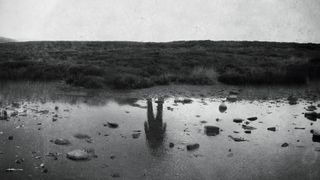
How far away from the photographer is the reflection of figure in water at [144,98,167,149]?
25.1 feet

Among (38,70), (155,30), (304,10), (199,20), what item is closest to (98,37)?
(155,30)

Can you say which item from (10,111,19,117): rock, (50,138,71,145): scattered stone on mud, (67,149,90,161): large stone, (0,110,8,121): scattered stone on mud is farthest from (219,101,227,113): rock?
(0,110,8,121): scattered stone on mud

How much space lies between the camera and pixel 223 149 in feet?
24.0

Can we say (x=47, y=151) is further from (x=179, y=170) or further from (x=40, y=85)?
(x=40, y=85)

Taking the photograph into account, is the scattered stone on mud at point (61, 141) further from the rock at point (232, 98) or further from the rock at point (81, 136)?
the rock at point (232, 98)

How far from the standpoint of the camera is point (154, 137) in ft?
26.2

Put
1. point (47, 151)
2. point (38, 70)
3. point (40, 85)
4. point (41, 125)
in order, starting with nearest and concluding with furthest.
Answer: point (47, 151), point (41, 125), point (40, 85), point (38, 70)

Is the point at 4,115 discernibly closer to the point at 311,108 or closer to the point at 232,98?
the point at 232,98

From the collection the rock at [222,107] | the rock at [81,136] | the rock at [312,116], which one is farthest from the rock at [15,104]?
the rock at [312,116]

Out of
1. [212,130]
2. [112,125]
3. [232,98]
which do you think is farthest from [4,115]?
[232,98]

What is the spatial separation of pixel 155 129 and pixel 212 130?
1371 mm

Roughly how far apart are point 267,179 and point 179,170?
1449 millimetres

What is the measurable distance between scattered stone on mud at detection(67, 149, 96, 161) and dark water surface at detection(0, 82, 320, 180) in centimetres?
13

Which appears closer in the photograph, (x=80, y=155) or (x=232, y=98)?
(x=80, y=155)
